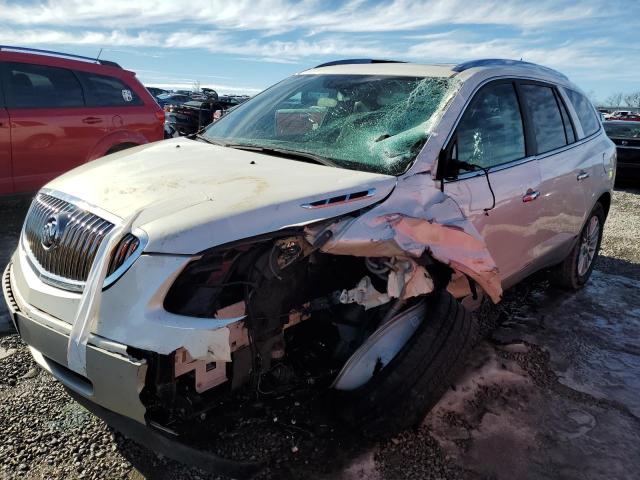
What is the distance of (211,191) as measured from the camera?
2.32 metres

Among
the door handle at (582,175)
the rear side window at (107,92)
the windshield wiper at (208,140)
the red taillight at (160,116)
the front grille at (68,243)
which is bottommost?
the front grille at (68,243)

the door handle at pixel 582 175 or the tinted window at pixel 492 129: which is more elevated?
the tinted window at pixel 492 129

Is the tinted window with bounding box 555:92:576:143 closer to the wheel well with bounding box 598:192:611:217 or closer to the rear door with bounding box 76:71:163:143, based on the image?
the wheel well with bounding box 598:192:611:217

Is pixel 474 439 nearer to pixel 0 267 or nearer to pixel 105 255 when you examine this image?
pixel 105 255

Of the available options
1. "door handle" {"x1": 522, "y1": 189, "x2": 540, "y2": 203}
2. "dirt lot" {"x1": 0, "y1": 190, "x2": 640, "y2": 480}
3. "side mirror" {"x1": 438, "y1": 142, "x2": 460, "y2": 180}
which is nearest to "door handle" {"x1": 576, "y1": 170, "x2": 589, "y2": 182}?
"door handle" {"x1": 522, "y1": 189, "x2": 540, "y2": 203}

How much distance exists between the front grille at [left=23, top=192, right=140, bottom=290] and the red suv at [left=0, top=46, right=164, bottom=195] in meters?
3.82

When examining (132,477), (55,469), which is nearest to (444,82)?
(132,477)

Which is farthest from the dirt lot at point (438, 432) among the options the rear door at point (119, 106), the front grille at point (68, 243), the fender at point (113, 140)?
the rear door at point (119, 106)

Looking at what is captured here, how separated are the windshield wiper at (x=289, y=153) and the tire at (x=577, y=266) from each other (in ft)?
9.27

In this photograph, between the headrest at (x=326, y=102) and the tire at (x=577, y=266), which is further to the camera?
the tire at (x=577, y=266)

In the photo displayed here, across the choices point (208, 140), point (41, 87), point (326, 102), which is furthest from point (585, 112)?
point (41, 87)

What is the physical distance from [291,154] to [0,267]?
3.35 meters

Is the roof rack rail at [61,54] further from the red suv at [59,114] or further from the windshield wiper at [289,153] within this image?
the windshield wiper at [289,153]

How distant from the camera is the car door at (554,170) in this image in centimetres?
375
